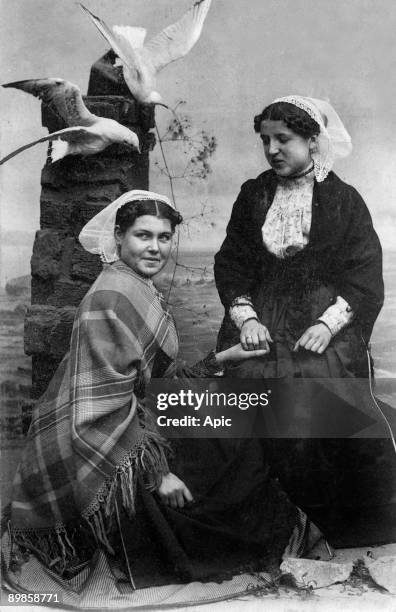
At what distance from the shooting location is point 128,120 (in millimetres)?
3150

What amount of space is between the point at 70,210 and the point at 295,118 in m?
0.90

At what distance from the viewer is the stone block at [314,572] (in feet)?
10.1

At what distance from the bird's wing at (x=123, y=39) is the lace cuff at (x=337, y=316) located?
1.16 meters

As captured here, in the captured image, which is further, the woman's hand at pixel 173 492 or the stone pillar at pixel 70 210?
the stone pillar at pixel 70 210

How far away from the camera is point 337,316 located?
3057 millimetres

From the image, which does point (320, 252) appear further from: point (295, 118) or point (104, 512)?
point (104, 512)

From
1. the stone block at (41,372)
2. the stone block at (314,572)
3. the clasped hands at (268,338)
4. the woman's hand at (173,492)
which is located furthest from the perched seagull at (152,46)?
the stone block at (314,572)

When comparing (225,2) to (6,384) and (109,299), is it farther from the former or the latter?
(6,384)

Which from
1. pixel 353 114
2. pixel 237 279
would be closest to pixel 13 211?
pixel 237 279

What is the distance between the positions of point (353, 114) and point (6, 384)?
1661 mm

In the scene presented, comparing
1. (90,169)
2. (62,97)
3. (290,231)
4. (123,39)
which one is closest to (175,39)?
(123,39)

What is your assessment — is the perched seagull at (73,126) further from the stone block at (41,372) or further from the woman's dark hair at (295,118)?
the stone block at (41,372)

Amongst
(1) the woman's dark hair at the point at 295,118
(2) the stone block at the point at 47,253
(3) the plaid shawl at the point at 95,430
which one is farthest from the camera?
(2) the stone block at the point at 47,253

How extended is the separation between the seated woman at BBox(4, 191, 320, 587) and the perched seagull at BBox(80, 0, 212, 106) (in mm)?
446
